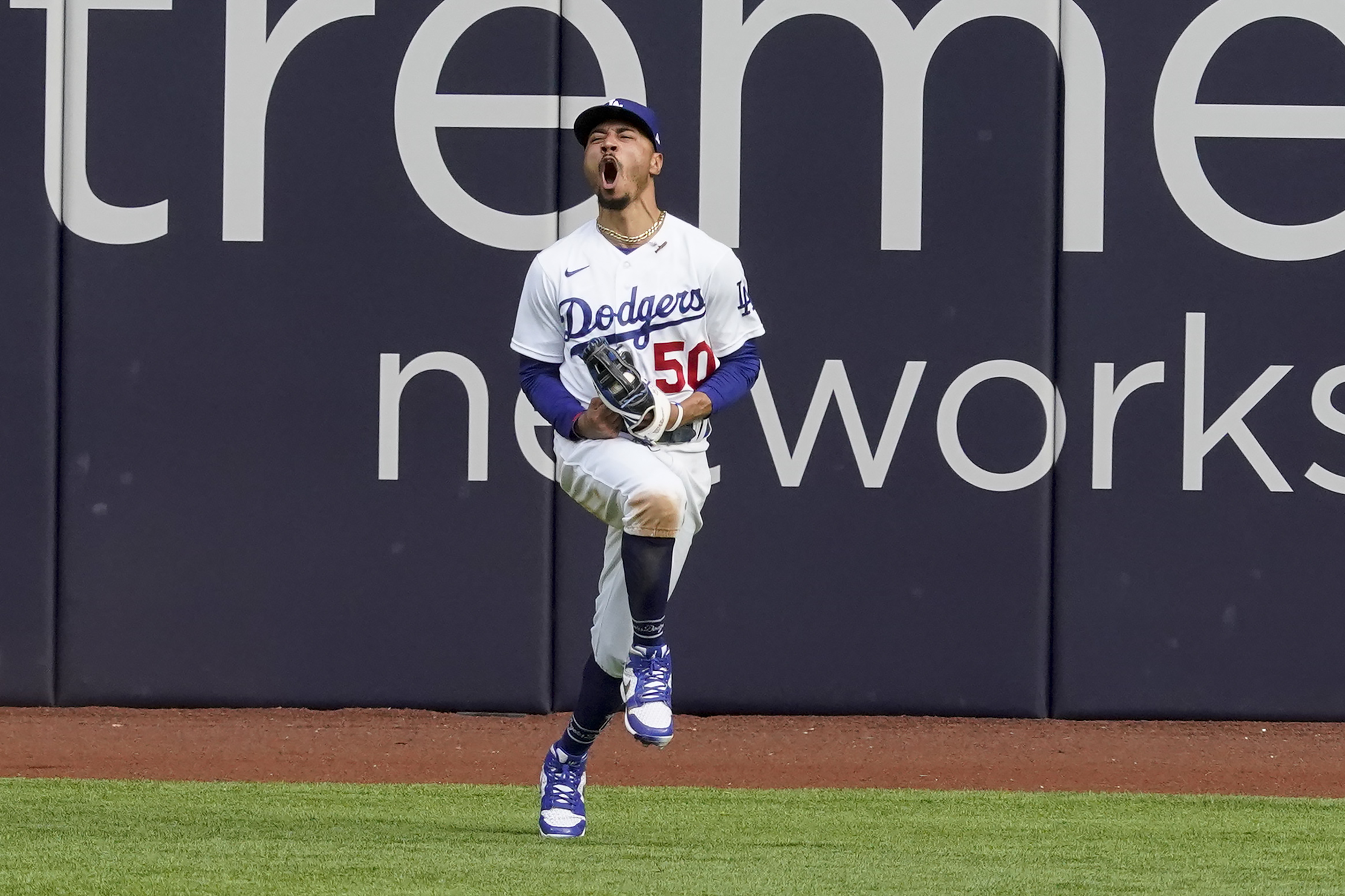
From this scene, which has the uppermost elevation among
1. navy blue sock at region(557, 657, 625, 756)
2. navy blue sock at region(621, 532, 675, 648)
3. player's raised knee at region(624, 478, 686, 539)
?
player's raised knee at region(624, 478, 686, 539)

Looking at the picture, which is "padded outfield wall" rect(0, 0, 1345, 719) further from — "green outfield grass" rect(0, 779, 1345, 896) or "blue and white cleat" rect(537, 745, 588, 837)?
"blue and white cleat" rect(537, 745, 588, 837)

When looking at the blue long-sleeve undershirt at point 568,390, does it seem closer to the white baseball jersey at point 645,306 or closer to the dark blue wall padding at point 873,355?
the white baseball jersey at point 645,306

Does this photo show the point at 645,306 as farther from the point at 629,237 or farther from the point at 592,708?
the point at 592,708

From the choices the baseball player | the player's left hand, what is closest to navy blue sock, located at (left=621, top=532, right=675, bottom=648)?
the baseball player

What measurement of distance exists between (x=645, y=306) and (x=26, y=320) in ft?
11.9

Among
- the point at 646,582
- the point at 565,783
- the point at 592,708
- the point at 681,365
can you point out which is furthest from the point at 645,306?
the point at 565,783

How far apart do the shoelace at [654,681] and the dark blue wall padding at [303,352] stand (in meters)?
2.90

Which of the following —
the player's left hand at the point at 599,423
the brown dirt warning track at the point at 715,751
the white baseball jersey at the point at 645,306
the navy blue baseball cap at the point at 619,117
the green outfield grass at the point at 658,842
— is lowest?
the brown dirt warning track at the point at 715,751

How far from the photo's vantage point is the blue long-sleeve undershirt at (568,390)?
4039mm

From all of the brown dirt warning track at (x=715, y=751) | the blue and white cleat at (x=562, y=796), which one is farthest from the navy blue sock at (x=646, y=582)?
the brown dirt warning track at (x=715, y=751)

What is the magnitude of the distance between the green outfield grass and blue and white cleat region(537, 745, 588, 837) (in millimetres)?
56

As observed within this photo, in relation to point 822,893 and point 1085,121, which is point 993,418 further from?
point 822,893

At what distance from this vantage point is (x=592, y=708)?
Answer: 4.17 meters

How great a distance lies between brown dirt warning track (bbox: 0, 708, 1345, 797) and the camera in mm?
5688
